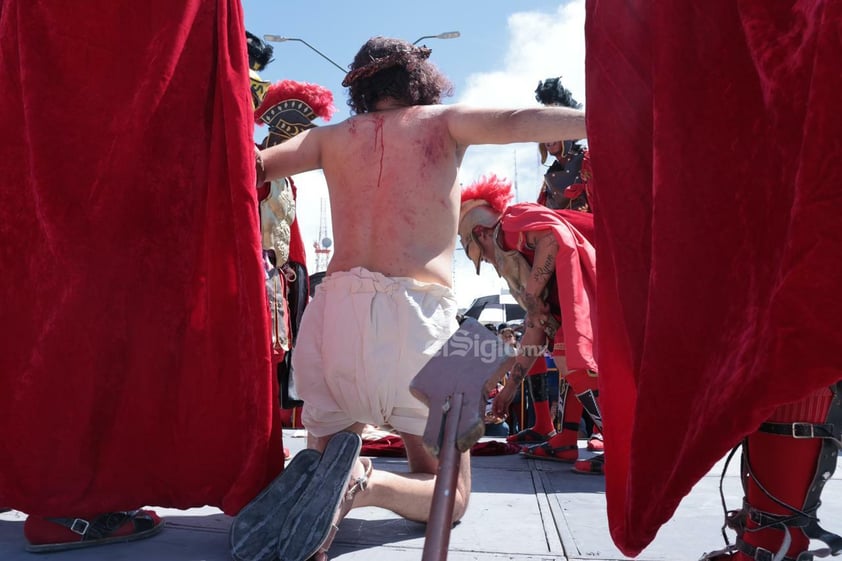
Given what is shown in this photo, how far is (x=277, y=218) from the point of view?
4172mm

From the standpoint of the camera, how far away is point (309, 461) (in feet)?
6.63

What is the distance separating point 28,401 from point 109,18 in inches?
45.5

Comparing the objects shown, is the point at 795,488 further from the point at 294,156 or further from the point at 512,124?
the point at 294,156

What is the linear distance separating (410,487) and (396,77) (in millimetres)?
1411

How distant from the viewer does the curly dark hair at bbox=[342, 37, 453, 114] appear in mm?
2508

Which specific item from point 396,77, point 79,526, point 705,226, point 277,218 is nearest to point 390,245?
point 396,77

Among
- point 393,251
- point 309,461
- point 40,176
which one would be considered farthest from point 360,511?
point 40,176

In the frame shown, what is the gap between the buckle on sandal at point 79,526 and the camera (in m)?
2.01

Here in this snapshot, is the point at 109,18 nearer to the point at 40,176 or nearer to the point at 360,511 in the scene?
the point at 40,176

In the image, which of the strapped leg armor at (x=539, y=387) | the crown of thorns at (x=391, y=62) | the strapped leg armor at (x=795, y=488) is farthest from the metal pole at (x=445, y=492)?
the strapped leg armor at (x=539, y=387)

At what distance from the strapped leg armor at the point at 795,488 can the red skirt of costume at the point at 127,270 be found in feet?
4.33

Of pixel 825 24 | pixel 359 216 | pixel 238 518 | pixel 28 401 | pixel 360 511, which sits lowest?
pixel 360 511

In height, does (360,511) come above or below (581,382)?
below

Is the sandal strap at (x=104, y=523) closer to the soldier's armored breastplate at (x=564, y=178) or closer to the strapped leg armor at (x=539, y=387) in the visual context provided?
the strapped leg armor at (x=539, y=387)
